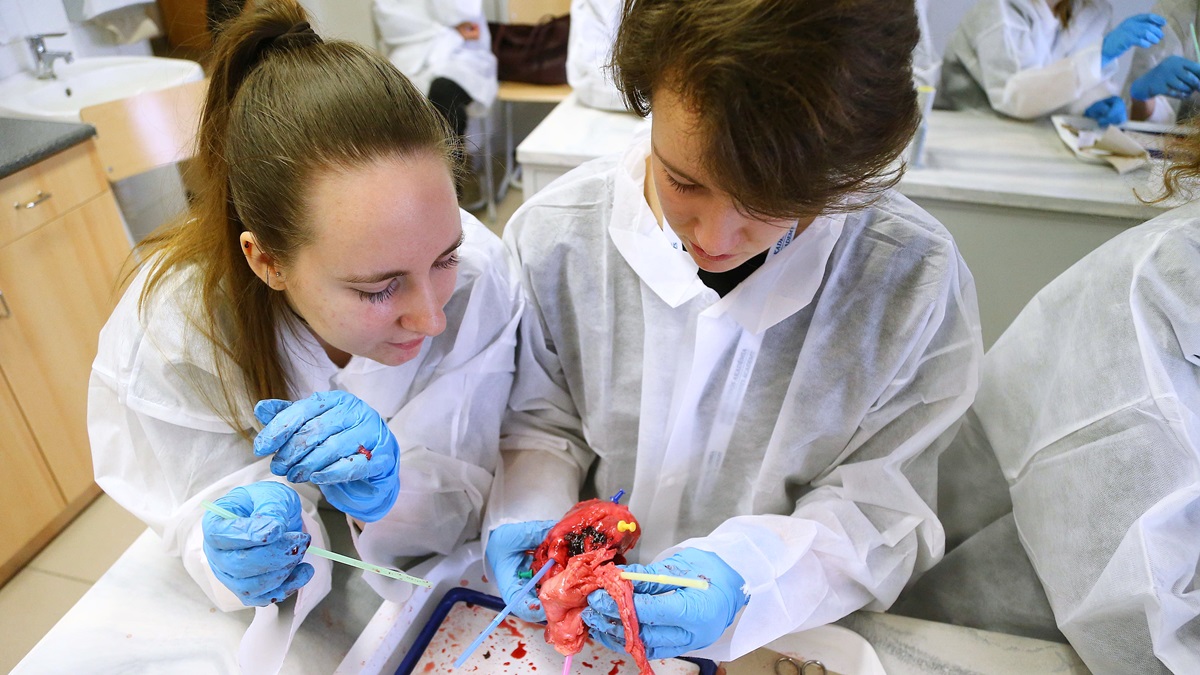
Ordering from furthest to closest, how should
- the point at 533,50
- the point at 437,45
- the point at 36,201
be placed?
the point at 533,50 < the point at 437,45 < the point at 36,201

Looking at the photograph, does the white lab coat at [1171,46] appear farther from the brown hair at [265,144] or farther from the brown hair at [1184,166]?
the brown hair at [265,144]

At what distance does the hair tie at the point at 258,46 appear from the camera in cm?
87

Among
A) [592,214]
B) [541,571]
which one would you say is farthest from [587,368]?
[541,571]

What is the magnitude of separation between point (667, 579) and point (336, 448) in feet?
1.38

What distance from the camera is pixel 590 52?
268cm

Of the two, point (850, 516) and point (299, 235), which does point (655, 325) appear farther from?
point (299, 235)

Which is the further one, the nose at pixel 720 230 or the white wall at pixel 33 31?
the white wall at pixel 33 31

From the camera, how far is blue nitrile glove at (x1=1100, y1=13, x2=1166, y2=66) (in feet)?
6.93

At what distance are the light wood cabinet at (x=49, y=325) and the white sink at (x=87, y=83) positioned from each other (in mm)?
305

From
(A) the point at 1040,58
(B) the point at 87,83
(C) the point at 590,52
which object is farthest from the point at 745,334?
(B) the point at 87,83

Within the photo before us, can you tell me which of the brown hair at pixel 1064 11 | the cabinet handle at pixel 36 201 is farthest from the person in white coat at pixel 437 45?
the brown hair at pixel 1064 11

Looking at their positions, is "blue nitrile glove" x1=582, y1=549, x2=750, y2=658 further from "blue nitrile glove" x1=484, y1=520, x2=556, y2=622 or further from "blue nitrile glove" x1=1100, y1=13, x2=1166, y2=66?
"blue nitrile glove" x1=1100, y1=13, x2=1166, y2=66

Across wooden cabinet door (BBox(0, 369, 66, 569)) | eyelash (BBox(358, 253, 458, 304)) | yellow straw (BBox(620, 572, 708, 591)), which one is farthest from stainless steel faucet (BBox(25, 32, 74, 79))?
yellow straw (BBox(620, 572, 708, 591))

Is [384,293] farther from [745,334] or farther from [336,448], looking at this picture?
[745,334]
